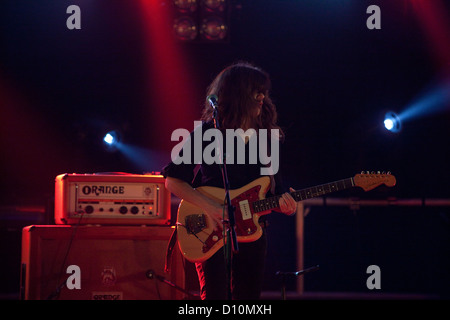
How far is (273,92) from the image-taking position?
19.2 feet

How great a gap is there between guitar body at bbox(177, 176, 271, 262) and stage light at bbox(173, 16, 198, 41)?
A: 8.50 feet

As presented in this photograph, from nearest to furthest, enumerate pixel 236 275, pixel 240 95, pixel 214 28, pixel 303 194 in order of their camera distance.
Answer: pixel 236 275 → pixel 240 95 → pixel 303 194 → pixel 214 28

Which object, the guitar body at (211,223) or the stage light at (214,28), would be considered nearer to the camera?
the guitar body at (211,223)

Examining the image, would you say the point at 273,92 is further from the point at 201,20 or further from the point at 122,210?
the point at 122,210

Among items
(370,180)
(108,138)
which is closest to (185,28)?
(108,138)

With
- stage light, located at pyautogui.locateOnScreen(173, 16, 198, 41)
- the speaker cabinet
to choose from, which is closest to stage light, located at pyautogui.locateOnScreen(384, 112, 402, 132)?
stage light, located at pyautogui.locateOnScreen(173, 16, 198, 41)

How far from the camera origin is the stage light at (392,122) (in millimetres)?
5566

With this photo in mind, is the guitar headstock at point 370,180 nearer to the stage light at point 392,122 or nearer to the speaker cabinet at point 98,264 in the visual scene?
the speaker cabinet at point 98,264

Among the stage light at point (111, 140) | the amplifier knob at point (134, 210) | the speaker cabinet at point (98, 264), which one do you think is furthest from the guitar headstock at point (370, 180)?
the stage light at point (111, 140)

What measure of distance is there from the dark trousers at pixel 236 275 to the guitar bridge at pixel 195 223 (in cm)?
22

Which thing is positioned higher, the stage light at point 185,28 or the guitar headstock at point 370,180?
the stage light at point 185,28

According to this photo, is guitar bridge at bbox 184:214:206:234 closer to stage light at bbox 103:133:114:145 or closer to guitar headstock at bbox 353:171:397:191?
guitar headstock at bbox 353:171:397:191

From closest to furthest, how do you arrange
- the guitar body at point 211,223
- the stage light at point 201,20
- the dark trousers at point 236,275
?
the dark trousers at point 236,275, the guitar body at point 211,223, the stage light at point 201,20

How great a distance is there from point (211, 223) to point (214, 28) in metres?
2.73
